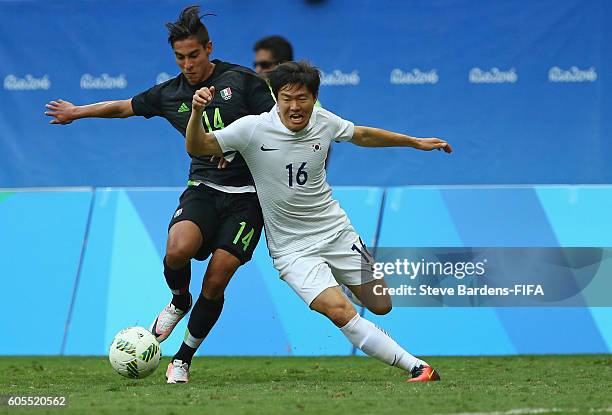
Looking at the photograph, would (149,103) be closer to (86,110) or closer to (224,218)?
(86,110)

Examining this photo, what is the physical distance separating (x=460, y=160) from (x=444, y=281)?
2.82 meters

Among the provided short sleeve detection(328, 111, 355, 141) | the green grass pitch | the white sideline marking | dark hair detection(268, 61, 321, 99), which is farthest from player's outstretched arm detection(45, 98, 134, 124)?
the white sideline marking

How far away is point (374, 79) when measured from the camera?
12188mm

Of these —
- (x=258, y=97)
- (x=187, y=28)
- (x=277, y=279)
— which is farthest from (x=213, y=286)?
(x=277, y=279)

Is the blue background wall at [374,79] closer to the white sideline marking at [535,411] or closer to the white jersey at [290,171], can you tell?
the white jersey at [290,171]

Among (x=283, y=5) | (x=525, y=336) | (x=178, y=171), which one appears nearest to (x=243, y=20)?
(x=283, y=5)

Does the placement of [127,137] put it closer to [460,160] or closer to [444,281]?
[460,160]

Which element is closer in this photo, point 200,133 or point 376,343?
point 200,133

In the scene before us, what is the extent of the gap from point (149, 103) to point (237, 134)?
3.11 ft

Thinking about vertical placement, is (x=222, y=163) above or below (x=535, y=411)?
above

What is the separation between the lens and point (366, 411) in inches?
234

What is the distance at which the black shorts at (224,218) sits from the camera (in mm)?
7633

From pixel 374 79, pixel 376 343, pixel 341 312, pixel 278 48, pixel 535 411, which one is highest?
pixel 374 79

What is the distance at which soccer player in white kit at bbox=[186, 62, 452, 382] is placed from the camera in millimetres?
7223
